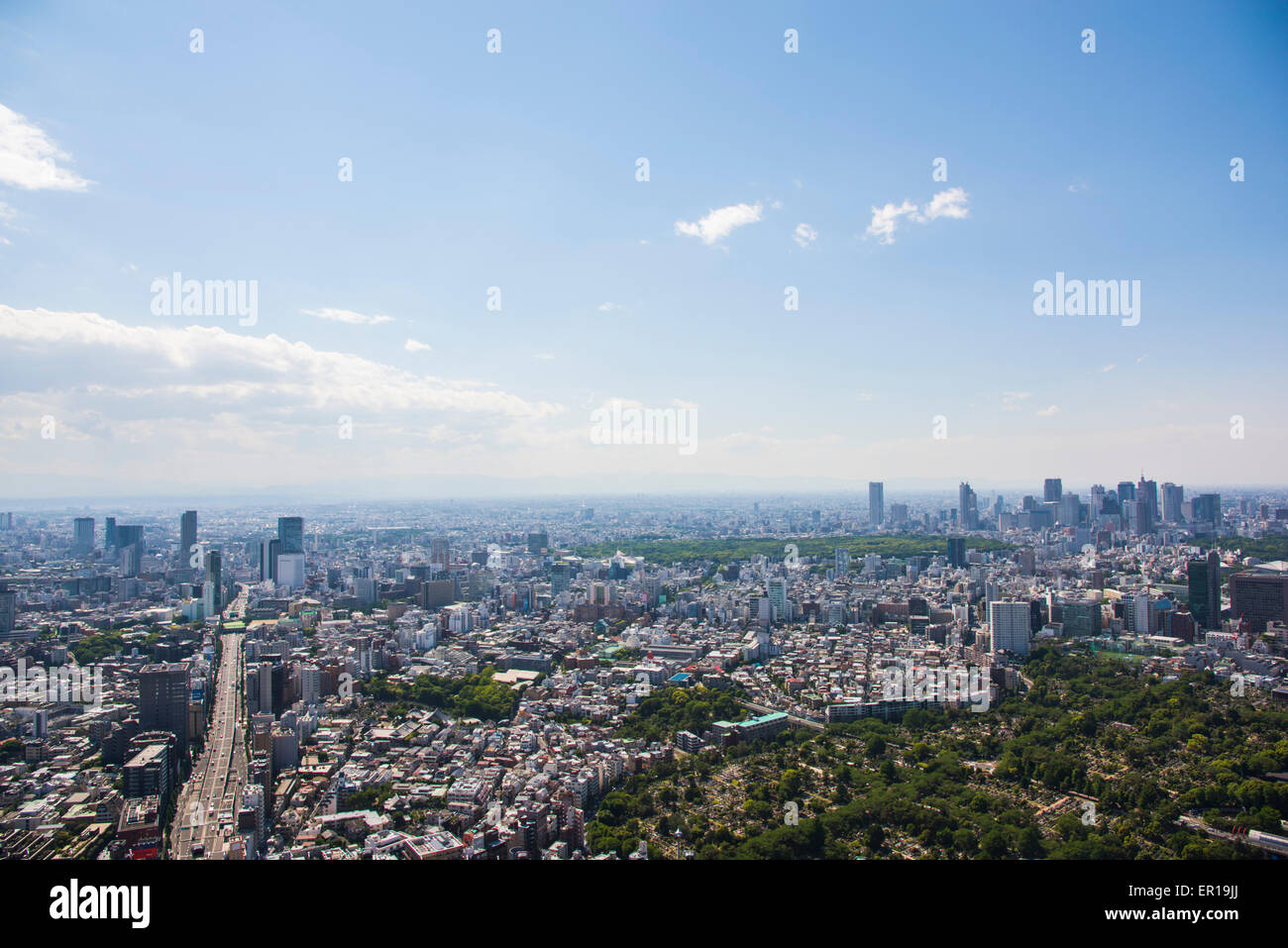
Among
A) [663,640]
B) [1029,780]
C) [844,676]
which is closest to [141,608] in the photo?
[663,640]

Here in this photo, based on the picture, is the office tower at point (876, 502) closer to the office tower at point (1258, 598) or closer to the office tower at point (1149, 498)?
the office tower at point (1149, 498)

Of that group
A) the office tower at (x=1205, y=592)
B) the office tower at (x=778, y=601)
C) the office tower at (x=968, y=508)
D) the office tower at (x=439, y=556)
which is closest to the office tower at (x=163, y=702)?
the office tower at (x=439, y=556)

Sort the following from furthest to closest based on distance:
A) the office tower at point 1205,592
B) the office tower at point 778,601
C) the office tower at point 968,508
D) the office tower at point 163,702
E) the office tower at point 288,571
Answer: the office tower at point 968,508, the office tower at point 288,571, the office tower at point 778,601, the office tower at point 1205,592, the office tower at point 163,702

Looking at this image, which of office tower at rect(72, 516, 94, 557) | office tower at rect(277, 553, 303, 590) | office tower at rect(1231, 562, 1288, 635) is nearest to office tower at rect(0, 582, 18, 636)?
office tower at rect(72, 516, 94, 557)

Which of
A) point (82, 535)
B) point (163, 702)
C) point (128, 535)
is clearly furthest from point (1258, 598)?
point (82, 535)
